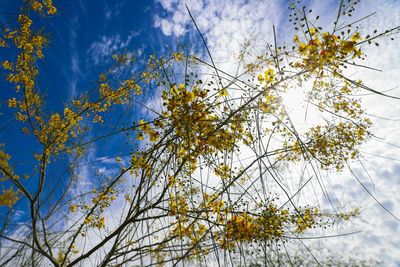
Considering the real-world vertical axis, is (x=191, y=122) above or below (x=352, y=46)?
below

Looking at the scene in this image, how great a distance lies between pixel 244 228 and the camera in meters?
2.79

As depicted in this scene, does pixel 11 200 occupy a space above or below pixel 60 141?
below

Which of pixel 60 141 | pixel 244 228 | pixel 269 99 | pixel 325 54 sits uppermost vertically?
pixel 60 141

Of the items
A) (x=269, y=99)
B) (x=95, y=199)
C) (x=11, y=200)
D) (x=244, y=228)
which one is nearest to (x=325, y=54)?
(x=269, y=99)

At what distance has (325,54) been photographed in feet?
6.85

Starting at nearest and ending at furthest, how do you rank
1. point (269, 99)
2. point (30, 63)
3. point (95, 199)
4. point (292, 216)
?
point (269, 99) → point (292, 216) → point (95, 199) → point (30, 63)

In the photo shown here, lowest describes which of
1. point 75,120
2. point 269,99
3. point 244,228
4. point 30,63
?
point 244,228

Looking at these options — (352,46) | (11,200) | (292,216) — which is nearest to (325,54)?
(352,46)

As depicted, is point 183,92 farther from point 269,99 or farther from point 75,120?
point 75,120

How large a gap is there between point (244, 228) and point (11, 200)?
2319 millimetres

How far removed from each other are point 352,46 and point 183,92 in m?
1.37

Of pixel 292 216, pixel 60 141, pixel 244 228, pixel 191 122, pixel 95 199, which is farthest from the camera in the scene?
pixel 60 141

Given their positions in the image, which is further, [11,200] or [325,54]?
[11,200]

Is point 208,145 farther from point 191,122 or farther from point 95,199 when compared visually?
point 95,199
